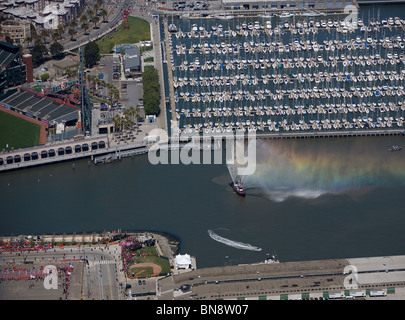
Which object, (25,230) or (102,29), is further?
(102,29)

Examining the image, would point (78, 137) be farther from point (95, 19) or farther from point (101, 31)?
point (95, 19)

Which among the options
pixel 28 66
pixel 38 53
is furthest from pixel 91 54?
pixel 28 66

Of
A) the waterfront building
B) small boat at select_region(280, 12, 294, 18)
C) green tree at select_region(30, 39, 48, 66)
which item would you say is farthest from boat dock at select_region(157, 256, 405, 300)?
the waterfront building

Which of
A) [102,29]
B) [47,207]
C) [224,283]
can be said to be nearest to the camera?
[224,283]

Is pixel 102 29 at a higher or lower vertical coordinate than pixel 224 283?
higher

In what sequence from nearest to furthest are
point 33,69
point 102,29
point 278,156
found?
point 278,156 → point 33,69 → point 102,29

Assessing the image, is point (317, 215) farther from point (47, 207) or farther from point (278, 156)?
point (47, 207)

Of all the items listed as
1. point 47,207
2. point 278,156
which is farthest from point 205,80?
point 47,207

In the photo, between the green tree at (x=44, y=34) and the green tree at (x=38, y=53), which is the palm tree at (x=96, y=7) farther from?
the green tree at (x=38, y=53)
